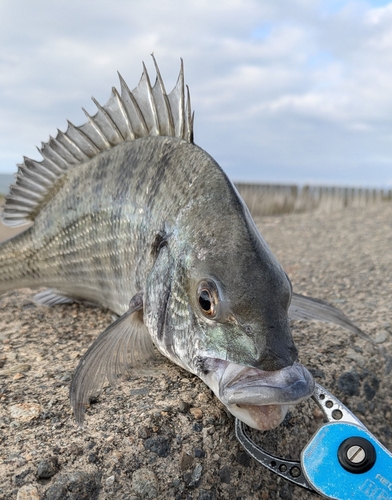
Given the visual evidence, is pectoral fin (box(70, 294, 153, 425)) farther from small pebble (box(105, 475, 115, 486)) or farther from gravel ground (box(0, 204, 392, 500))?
small pebble (box(105, 475, 115, 486))

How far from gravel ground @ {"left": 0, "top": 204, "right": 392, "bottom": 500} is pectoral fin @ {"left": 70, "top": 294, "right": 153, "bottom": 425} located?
6 cm

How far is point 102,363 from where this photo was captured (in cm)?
232

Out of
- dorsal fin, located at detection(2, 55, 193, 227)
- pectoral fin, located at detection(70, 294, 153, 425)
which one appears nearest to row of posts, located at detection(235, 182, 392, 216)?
dorsal fin, located at detection(2, 55, 193, 227)

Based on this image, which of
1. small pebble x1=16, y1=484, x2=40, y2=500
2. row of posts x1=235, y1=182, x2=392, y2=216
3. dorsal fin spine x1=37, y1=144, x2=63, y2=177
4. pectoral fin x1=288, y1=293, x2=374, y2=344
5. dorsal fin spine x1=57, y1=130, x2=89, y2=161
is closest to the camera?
small pebble x1=16, y1=484, x2=40, y2=500

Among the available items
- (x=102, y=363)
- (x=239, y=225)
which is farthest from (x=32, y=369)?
(x=239, y=225)

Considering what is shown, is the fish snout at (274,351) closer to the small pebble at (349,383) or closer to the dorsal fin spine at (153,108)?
the small pebble at (349,383)

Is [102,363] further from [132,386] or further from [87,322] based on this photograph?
[87,322]

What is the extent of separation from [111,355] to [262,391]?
3.24 feet

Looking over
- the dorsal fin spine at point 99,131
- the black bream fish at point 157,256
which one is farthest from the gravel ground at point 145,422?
the dorsal fin spine at point 99,131

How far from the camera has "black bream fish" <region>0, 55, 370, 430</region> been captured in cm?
177

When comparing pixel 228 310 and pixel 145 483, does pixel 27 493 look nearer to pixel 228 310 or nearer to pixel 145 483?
pixel 145 483

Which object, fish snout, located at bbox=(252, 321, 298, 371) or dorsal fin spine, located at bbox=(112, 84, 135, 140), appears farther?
dorsal fin spine, located at bbox=(112, 84, 135, 140)

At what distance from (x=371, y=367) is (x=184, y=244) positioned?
1.41 metres

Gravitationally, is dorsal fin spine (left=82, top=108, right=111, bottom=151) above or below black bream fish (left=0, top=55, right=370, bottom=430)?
above
